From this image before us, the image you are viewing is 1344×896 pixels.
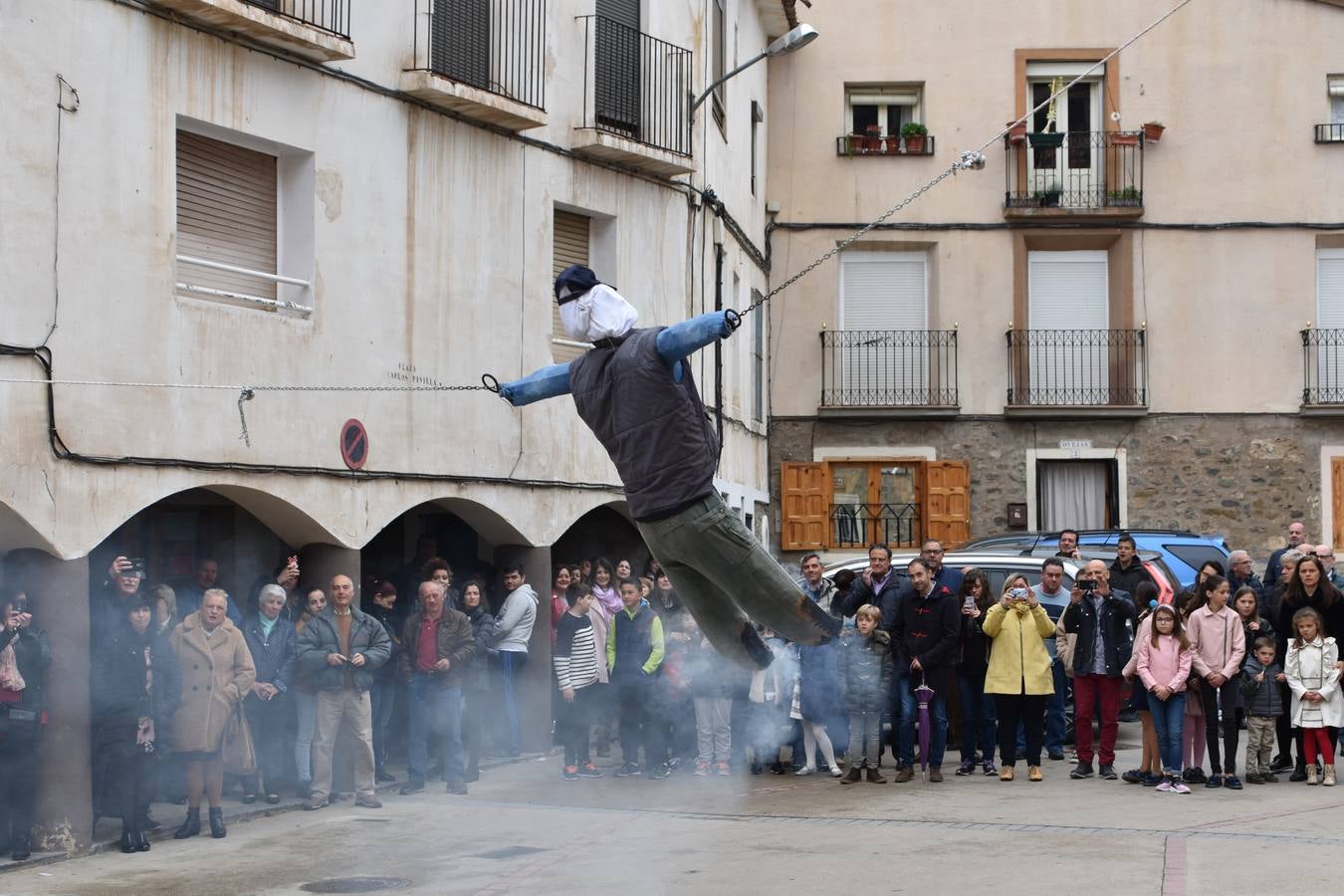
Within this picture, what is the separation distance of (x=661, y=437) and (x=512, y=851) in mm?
4748

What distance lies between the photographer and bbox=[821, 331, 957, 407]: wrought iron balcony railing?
2859 centimetres

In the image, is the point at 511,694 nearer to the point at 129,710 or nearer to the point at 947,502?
the point at 129,710

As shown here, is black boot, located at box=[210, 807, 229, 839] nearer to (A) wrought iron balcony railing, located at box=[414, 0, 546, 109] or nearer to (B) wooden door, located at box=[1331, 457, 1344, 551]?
(A) wrought iron balcony railing, located at box=[414, 0, 546, 109]

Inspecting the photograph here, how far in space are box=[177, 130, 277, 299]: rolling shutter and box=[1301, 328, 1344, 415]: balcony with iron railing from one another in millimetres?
19166

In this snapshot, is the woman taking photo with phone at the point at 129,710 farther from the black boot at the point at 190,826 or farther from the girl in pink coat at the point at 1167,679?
the girl in pink coat at the point at 1167,679

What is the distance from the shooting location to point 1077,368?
28.8 m

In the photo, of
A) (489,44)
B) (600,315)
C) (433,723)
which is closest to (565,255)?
(489,44)

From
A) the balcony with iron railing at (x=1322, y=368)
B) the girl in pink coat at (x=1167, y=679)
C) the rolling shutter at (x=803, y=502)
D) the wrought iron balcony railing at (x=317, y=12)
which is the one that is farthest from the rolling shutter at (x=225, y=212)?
the balcony with iron railing at (x=1322, y=368)

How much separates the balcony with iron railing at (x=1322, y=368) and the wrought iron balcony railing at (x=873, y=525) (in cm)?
658

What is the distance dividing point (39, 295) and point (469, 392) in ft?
16.9

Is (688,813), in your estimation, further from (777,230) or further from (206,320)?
(777,230)

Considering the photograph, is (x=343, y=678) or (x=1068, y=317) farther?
(x=1068, y=317)

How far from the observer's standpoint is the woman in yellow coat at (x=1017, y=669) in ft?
49.9

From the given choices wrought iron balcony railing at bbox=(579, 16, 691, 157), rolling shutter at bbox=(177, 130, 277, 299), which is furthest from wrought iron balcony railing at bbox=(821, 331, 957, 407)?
rolling shutter at bbox=(177, 130, 277, 299)
